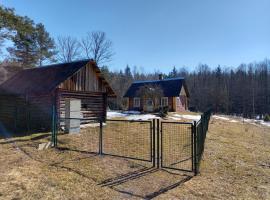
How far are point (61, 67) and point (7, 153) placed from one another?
9.13m

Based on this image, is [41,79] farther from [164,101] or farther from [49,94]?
[164,101]

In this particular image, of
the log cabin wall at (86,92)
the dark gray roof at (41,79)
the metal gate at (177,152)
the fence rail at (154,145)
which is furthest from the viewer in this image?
the log cabin wall at (86,92)

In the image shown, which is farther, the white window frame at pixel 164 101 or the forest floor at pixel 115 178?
the white window frame at pixel 164 101

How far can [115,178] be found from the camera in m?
6.18

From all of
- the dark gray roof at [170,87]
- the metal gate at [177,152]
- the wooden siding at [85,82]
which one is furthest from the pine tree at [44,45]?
the metal gate at [177,152]

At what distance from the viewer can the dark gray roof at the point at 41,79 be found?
46.4 ft

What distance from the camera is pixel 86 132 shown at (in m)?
12.8

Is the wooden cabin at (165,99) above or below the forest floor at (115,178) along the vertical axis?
above

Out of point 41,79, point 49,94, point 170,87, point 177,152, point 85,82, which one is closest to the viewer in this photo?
point 177,152

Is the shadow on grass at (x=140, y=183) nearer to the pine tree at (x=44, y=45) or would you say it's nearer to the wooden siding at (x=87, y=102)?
A: the wooden siding at (x=87, y=102)

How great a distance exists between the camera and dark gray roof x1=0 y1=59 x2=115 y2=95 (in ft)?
46.4

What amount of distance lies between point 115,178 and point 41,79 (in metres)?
11.7

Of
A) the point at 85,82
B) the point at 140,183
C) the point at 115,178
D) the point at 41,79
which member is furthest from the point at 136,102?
the point at 140,183

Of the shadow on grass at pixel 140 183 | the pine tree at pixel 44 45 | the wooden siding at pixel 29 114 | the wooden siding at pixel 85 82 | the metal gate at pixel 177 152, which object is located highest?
the pine tree at pixel 44 45
